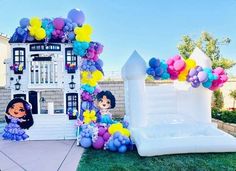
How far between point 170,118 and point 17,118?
4250 mm

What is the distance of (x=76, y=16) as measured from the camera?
24.9 ft

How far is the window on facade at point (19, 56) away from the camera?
7.55 metres

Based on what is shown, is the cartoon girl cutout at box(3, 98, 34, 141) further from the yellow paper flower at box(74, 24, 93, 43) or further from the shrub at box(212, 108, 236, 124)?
the shrub at box(212, 108, 236, 124)

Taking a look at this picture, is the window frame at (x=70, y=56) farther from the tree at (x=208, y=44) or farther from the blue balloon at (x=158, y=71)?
the tree at (x=208, y=44)

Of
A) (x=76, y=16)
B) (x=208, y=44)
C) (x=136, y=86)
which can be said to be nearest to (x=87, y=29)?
(x=76, y=16)

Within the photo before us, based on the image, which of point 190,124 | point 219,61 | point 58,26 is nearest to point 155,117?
point 190,124

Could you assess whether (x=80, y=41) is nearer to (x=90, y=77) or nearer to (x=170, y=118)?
(x=90, y=77)

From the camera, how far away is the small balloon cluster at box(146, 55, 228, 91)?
6750 mm

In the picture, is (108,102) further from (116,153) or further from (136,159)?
(136,159)

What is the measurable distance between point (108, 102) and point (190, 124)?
257 cm

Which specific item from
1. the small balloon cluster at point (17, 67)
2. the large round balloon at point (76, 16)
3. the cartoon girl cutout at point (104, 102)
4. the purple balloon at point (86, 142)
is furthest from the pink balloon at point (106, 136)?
the large round balloon at point (76, 16)

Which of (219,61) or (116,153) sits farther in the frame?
(219,61)

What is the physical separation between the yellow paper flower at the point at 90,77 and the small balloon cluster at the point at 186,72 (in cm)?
159

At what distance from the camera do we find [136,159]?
17.6 feet
